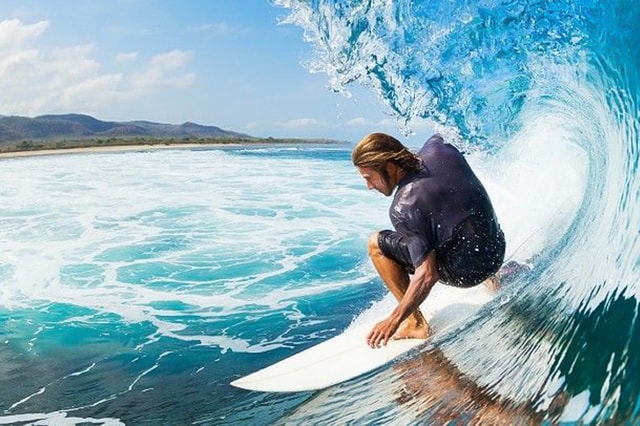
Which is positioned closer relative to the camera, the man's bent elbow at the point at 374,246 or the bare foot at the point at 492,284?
the man's bent elbow at the point at 374,246

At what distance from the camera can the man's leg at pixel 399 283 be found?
3.34 meters

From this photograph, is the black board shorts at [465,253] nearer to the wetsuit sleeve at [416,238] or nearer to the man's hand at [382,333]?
the wetsuit sleeve at [416,238]

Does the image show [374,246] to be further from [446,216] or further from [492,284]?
[492,284]

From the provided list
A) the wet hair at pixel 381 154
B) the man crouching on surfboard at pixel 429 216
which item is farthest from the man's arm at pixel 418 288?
the wet hair at pixel 381 154

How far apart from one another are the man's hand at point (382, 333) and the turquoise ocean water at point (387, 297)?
0.14 metres

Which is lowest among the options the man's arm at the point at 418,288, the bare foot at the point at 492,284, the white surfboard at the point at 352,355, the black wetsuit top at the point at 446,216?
the white surfboard at the point at 352,355

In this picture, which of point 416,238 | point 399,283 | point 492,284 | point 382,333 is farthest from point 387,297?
point 416,238

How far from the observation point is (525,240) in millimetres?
5023

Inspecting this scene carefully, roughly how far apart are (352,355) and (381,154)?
113cm

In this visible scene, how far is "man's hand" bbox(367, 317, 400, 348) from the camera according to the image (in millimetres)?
3115

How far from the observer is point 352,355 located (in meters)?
3.42

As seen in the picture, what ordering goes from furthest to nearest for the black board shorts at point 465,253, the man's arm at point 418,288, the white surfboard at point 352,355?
the white surfboard at point 352,355
the black board shorts at point 465,253
the man's arm at point 418,288

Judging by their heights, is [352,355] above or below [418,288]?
below

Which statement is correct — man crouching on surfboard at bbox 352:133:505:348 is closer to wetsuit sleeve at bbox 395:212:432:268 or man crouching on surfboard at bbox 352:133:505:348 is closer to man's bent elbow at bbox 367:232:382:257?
wetsuit sleeve at bbox 395:212:432:268
